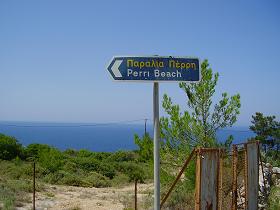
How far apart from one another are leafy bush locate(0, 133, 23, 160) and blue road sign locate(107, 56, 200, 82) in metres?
28.7

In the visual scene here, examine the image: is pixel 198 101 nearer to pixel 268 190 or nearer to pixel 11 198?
pixel 268 190

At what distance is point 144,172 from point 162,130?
59.7 feet

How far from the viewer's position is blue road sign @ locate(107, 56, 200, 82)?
4.86m

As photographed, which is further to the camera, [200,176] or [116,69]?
[200,176]

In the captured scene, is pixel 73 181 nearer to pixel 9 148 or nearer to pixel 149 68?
pixel 9 148

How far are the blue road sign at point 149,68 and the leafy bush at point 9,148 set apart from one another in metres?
28.7

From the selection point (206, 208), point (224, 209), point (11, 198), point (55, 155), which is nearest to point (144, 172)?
point (55, 155)

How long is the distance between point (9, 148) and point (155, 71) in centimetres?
2941

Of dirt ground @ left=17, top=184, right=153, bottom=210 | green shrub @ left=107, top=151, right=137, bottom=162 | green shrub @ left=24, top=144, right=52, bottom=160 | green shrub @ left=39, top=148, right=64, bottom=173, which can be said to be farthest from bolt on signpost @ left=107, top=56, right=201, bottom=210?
green shrub @ left=107, top=151, right=137, bottom=162

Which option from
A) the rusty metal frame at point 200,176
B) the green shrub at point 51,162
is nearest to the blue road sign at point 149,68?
the rusty metal frame at point 200,176

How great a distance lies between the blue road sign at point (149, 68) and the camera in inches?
191

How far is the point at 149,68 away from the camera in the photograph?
193 inches

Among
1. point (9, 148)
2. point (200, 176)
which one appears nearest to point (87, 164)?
point (9, 148)

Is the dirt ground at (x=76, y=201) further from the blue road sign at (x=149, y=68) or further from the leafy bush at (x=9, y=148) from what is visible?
the leafy bush at (x=9, y=148)
